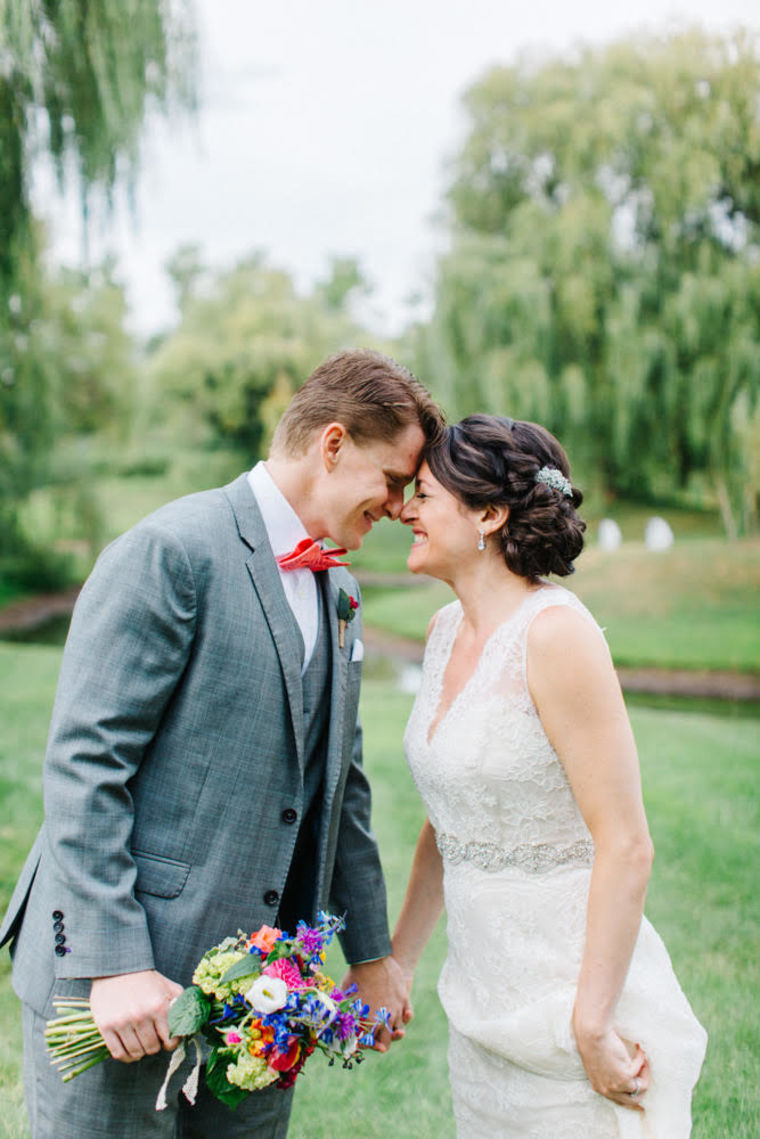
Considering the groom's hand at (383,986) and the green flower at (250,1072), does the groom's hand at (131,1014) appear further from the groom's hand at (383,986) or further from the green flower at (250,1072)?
the groom's hand at (383,986)

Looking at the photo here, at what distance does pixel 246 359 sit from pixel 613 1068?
23601 millimetres

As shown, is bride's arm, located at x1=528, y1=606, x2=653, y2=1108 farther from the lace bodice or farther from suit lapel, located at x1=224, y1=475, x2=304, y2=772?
suit lapel, located at x1=224, y1=475, x2=304, y2=772

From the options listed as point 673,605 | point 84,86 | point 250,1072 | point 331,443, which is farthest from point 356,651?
point 673,605

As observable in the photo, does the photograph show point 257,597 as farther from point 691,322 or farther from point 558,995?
point 691,322

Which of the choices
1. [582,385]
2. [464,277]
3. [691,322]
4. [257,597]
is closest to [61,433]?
[464,277]

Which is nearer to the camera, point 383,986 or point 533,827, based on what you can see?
point 533,827

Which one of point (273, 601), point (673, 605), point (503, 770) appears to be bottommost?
point (673, 605)

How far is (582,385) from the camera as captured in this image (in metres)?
14.3

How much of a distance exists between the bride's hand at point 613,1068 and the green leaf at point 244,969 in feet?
2.16

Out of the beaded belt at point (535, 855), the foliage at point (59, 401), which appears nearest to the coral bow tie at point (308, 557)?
the beaded belt at point (535, 855)

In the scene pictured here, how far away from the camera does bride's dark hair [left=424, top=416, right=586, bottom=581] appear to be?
2236 mm

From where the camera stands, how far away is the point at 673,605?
14797 millimetres

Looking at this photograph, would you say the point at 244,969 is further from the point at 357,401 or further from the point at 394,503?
the point at 357,401

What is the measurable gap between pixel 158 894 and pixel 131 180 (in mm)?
5586
